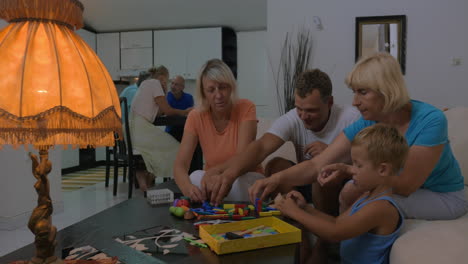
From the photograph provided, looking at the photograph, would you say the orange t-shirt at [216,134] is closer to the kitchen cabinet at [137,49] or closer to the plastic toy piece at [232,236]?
the plastic toy piece at [232,236]

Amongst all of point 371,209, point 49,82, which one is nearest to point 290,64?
point 371,209

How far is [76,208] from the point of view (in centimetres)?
326

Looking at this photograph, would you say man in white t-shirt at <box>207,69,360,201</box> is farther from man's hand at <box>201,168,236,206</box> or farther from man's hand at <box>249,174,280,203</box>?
man's hand at <box>249,174,280,203</box>

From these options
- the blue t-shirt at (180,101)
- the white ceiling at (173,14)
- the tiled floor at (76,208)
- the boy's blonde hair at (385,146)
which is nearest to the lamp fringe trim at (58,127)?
the boy's blonde hair at (385,146)

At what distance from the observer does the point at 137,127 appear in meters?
3.48

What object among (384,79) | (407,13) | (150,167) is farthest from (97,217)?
(407,13)

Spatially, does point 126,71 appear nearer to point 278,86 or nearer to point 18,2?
point 278,86

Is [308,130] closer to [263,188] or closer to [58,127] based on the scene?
[263,188]

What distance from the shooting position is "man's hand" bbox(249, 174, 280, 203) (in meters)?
1.46

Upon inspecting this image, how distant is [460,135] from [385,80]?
0.80 m

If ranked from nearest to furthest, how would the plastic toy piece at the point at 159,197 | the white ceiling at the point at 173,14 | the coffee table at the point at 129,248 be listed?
the coffee table at the point at 129,248 < the plastic toy piece at the point at 159,197 < the white ceiling at the point at 173,14

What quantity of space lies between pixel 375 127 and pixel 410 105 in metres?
0.27

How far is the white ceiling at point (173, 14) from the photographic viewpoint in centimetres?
580

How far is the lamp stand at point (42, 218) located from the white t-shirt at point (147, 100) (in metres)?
2.83
